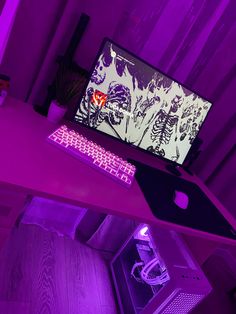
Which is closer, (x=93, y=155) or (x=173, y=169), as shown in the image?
(x=93, y=155)

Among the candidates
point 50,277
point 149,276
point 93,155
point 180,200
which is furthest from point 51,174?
point 149,276

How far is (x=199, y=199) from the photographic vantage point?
1535 mm

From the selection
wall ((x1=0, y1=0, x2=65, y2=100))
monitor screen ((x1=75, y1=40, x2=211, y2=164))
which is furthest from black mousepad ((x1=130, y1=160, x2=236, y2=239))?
wall ((x1=0, y1=0, x2=65, y2=100))

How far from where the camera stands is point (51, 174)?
1014 mm

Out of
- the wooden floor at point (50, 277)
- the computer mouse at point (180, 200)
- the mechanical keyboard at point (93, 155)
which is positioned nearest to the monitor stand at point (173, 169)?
the computer mouse at point (180, 200)

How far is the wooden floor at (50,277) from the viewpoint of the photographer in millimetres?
1472

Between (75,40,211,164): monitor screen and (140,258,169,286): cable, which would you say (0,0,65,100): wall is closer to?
(75,40,211,164): monitor screen

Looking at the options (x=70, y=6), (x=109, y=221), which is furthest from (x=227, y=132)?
(x=70, y=6)

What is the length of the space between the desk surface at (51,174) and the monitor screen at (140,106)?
0.27 m

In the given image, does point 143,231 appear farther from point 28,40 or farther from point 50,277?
point 28,40

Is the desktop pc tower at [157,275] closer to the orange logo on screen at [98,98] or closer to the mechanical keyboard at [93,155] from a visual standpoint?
the mechanical keyboard at [93,155]

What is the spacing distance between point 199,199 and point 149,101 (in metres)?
0.61

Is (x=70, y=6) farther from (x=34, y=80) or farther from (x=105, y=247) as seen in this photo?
(x=105, y=247)

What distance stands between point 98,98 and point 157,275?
1.13m
